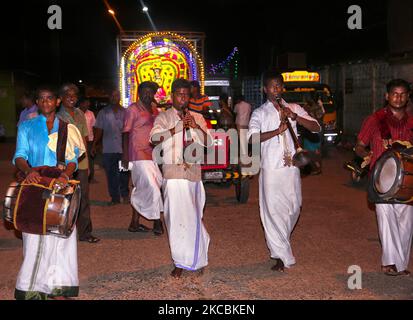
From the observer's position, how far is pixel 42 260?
4965 mm

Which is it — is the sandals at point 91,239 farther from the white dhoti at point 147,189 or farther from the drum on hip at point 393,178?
the drum on hip at point 393,178

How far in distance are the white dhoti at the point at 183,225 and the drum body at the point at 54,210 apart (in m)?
1.34

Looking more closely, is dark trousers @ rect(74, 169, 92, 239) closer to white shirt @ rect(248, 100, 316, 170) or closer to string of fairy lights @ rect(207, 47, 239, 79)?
white shirt @ rect(248, 100, 316, 170)

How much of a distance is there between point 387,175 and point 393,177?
0.35ft

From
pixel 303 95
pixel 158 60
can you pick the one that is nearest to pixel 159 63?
pixel 158 60

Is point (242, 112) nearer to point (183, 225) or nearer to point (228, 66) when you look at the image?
point (183, 225)

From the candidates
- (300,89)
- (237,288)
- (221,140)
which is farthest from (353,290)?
(300,89)

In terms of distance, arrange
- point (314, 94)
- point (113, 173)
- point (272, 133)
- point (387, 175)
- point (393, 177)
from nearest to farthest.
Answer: point (393, 177)
point (387, 175)
point (272, 133)
point (113, 173)
point (314, 94)

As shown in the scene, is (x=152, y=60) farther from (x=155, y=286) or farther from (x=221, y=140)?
(x=155, y=286)

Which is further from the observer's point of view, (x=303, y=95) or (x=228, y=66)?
(x=228, y=66)

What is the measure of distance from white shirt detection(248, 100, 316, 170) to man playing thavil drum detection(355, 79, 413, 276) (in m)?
0.73

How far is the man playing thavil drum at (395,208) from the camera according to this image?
591 centimetres

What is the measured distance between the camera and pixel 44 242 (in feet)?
16.3

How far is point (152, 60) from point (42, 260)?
38.4ft
